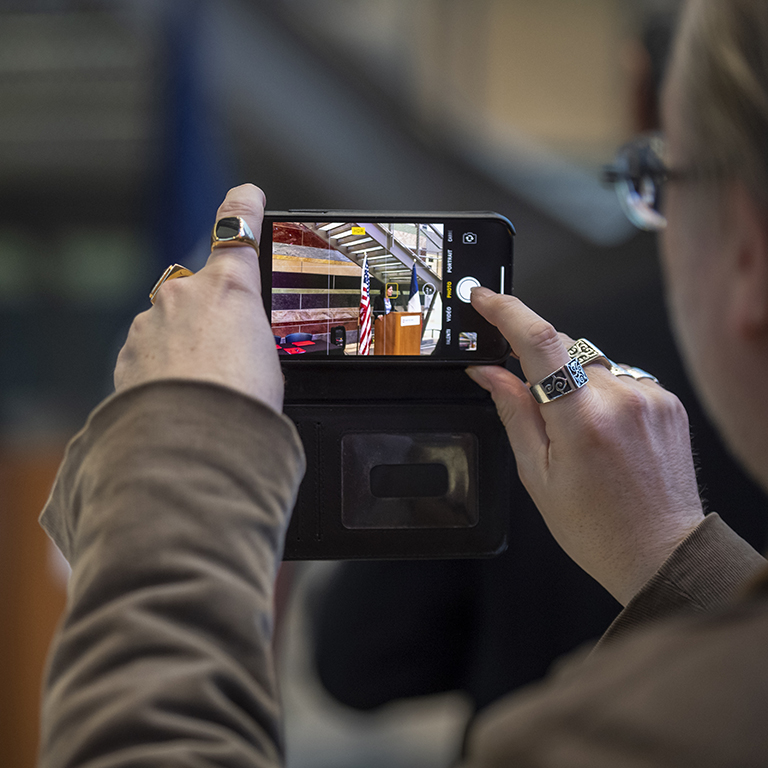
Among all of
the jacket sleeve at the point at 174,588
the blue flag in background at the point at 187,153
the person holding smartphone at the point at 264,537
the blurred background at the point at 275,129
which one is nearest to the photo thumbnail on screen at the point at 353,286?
the person holding smartphone at the point at 264,537

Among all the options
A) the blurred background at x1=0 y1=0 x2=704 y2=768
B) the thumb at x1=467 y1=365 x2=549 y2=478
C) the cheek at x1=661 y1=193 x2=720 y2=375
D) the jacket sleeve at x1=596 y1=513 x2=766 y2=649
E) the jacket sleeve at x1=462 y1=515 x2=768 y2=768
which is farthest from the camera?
the blurred background at x1=0 y1=0 x2=704 y2=768

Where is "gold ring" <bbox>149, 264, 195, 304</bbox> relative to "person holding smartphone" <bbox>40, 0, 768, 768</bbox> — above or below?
above

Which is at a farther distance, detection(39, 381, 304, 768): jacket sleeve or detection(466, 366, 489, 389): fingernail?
detection(466, 366, 489, 389): fingernail

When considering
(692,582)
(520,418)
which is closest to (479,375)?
(520,418)

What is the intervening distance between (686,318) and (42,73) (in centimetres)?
190

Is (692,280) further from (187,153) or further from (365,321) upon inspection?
(187,153)

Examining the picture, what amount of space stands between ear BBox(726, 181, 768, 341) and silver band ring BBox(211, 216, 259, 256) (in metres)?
0.35

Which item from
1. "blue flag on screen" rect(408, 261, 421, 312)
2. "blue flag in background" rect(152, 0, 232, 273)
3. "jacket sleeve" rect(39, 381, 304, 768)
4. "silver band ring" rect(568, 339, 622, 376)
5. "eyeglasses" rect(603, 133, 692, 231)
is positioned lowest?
"jacket sleeve" rect(39, 381, 304, 768)

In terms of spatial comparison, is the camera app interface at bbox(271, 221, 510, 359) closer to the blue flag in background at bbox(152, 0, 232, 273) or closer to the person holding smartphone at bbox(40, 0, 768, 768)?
the person holding smartphone at bbox(40, 0, 768, 768)

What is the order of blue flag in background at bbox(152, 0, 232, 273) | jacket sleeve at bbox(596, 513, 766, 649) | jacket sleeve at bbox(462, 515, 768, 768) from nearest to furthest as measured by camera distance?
jacket sleeve at bbox(462, 515, 768, 768), jacket sleeve at bbox(596, 513, 766, 649), blue flag in background at bbox(152, 0, 232, 273)

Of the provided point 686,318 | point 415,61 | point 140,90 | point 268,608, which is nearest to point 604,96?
point 415,61

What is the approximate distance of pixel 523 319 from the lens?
57 centimetres

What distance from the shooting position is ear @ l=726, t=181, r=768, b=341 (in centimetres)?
30

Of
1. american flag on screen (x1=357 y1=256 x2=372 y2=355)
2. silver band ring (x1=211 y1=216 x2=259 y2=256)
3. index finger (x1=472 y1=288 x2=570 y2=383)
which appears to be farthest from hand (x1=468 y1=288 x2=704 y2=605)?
silver band ring (x1=211 y1=216 x2=259 y2=256)
